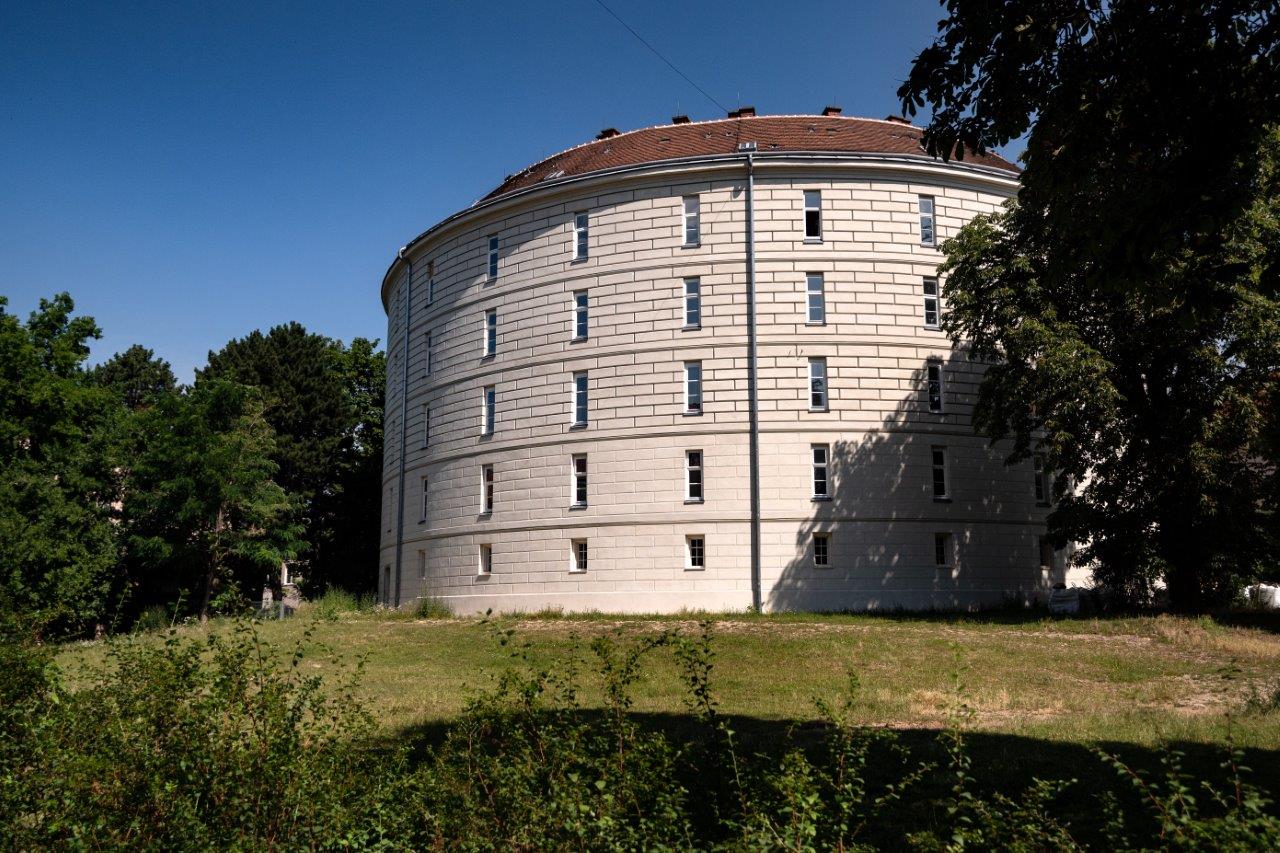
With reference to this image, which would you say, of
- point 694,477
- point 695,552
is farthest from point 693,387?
point 695,552

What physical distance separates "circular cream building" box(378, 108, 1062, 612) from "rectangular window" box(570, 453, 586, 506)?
12 centimetres

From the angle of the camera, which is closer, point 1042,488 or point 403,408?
point 1042,488

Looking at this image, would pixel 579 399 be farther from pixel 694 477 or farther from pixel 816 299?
pixel 816 299

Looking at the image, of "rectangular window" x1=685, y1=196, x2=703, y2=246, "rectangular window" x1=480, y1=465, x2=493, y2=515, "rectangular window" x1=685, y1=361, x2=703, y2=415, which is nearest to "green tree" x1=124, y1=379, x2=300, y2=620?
"rectangular window" x1=480, y1=465, x2=493, y2=515

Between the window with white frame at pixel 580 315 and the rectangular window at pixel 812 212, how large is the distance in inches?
349

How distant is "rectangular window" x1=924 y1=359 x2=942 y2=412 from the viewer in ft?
121

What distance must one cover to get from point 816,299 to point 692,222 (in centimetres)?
553

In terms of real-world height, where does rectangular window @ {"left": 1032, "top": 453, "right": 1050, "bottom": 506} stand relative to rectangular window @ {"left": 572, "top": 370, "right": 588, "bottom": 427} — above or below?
below

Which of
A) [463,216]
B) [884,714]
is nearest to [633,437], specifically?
[463,216]

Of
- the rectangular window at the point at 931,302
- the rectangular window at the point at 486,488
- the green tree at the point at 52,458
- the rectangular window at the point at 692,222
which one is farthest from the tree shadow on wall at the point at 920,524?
the green tree at the point at 52,458

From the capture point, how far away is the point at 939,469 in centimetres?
3672

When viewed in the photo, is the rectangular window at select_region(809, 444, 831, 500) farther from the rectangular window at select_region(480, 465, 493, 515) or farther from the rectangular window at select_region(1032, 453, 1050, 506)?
the rectangular window at select_region(480, 465, 493, 515)

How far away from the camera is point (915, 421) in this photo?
36.5 metres

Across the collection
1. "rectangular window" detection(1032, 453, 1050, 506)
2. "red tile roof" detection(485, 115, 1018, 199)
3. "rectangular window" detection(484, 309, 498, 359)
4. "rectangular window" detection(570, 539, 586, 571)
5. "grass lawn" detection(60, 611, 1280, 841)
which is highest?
"red tile roof" detection(485, 115, 1018, 199)
